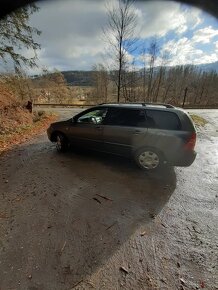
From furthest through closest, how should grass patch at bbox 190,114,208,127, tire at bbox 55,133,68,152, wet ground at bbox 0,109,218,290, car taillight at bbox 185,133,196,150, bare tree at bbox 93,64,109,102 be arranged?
1. bare tree at bbox 93,64,109,102
2. grass patch at bbox 190,114,208,127
3. tire at bbox 55,133,68,152
4. car taillight at bbox 185,133,196,150
5. wet ground at bbox 0,109,218,290

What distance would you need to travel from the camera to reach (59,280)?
2273mm

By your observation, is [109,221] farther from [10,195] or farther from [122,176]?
[10,195]

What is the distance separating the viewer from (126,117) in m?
5.37

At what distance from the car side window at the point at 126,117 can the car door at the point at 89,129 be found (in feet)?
0.89

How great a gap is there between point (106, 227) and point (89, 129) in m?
3.35

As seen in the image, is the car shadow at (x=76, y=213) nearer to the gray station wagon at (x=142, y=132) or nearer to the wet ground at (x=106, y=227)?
the wet ground at (x=106, y=227)

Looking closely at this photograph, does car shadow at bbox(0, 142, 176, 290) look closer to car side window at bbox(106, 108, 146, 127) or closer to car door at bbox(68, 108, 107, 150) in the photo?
car door at bbox(68, 108, 107, 150)

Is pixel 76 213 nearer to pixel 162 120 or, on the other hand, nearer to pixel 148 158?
pixel 148 158

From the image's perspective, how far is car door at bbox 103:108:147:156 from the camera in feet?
17.0

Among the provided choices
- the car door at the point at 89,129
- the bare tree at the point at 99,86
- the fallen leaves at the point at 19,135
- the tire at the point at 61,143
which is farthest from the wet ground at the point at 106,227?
the bare tree at the point at 99,86

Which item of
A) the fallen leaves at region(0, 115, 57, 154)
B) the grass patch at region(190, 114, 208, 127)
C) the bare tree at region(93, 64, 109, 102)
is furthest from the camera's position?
the bare tree at region(93, 64, 109, 102)

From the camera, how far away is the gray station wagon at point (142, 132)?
4.85 m

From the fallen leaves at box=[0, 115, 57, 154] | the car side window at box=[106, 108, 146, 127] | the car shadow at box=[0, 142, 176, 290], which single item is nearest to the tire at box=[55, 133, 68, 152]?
the car shadow at box=[0, 142, 176, 290]

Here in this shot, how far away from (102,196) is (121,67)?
53.9 ft
